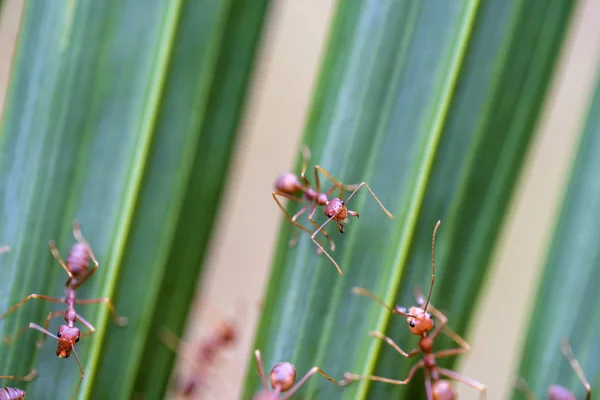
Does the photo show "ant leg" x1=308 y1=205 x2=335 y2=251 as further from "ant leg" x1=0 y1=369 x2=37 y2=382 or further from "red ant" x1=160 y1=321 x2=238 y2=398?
"red ant" x1=160 y1=321 x2=238 y2=398

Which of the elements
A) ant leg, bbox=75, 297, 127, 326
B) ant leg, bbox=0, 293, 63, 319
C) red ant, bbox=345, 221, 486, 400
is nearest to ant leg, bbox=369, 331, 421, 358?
red ant, bbox=345, 221, 486, 400

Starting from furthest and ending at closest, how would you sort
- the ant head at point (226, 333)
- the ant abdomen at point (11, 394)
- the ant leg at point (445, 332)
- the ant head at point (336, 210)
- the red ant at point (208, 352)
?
the ant head at point (226, 333) < the red ant at point (208, 352) < the ant leg at point (445, 332) < the ant head at point (336, 210) < the ant abdomen at point (11, 394)

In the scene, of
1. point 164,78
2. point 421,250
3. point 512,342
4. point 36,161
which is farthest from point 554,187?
point 36,161

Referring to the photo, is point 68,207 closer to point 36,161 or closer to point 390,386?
point 36,161

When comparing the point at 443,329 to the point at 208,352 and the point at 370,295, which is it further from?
the point at 208,352

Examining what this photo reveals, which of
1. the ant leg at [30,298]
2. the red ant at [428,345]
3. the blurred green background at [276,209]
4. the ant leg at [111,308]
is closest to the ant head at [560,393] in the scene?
the red ant at [428,345]

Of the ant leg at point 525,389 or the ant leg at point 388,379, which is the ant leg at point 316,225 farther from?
the ant leg at point 525,389
